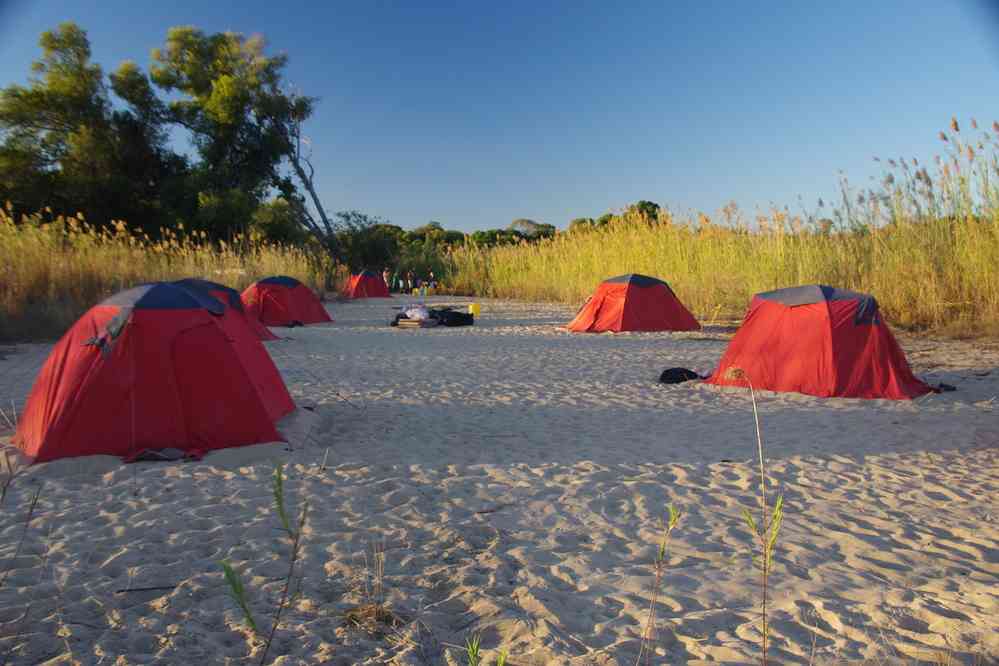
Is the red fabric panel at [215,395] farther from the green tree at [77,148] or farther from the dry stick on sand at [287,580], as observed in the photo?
the green tree at [77,148]

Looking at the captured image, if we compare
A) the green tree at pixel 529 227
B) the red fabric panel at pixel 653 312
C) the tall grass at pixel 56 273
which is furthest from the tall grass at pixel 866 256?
the green tree at pixel 529 227

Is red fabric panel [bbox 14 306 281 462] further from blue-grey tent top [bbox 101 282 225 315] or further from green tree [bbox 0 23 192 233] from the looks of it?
green tree [bbox 0 23 192 233]

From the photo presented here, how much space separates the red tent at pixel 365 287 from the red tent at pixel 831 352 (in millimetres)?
17002

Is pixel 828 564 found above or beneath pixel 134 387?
beneath

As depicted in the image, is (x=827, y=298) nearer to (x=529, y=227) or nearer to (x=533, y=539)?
(x=533, y=539)

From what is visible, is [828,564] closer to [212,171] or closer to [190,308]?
[190,308]

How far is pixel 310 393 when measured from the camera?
5.98m

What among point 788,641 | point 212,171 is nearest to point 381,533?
point 788,641

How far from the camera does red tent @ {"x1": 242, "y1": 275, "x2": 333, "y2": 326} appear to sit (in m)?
12.1

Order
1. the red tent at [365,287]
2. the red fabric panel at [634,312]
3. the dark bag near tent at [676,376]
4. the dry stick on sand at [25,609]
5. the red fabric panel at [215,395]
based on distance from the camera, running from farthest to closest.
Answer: the red tent at [365,287], the red fabric panel at [634,312], the dark bag near tent at [676,376], the red fabric panel at [215,395], the dry stick on sand at [25,609]

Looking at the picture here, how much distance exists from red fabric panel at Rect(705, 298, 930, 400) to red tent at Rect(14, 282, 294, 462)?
389 centimetres

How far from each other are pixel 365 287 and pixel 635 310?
1277 cm

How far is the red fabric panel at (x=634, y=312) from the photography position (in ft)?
36.1

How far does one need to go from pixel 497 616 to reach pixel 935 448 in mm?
3424
